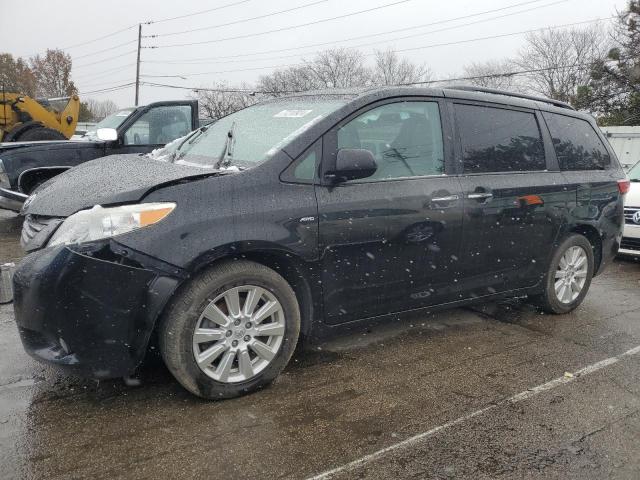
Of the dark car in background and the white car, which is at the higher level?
the dark car in background

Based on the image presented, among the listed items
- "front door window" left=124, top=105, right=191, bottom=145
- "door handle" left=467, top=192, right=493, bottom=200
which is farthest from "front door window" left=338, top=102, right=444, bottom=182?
"front door window" left=124, top=105, right=191, bottom=145

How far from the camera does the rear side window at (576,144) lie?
4.67 metres

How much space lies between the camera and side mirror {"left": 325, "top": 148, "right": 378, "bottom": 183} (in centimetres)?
325

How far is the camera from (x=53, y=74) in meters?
59.4

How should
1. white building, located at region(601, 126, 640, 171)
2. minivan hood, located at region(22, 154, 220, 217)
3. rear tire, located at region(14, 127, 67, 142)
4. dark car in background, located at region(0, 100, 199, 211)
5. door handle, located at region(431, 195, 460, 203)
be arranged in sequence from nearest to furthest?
minivan hood, located at region(22, 154, 220, 217)
door handle, located at region(431, 195, 460, 203)
dark car in background, located at region(0, 100, 199, 211)
rear tire, located at region(14, 127, 67, 142)
white building, located at region(601, 126, 640, 171)

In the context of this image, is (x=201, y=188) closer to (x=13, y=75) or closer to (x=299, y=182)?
(x=299, y=182)

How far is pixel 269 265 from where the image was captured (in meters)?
3.22

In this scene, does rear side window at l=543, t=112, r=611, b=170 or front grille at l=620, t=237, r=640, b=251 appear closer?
rear side window at l=543, t=112, r=611, b=170

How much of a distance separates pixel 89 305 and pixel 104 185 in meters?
0.72

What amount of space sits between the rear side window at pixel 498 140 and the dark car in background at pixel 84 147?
4.69 m

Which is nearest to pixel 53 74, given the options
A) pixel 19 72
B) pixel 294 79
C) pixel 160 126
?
pixel 19 72

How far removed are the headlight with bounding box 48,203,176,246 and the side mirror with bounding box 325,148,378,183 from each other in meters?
1.02

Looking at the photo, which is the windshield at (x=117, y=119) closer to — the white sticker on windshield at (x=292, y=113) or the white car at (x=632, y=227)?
the white sticker on windshield at (x=292, y=113)

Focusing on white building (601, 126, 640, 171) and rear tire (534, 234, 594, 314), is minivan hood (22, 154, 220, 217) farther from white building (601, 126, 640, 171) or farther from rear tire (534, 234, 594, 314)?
white building (601, 126, 640, 171)
